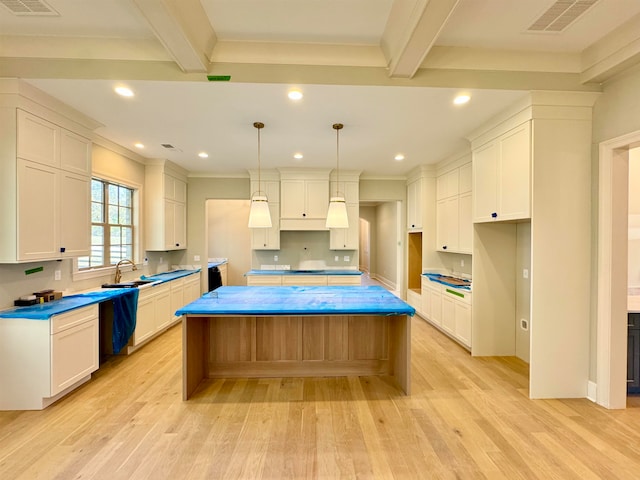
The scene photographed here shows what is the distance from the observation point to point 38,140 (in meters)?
2.75

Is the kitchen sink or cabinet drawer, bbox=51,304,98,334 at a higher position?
the kitchen sink

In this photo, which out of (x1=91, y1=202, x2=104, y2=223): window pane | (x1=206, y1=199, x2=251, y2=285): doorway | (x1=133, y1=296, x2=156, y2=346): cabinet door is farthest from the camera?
(x1=206, y1=199, x2=251, y2=285): doorway

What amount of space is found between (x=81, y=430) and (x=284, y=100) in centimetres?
325

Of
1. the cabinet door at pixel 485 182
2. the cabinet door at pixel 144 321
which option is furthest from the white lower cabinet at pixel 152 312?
the cabinet door at pixel 485 182

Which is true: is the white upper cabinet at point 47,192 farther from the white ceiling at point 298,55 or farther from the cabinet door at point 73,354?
the cabinet door at point 73,354

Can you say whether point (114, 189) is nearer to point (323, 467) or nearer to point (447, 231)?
point (323, 467)

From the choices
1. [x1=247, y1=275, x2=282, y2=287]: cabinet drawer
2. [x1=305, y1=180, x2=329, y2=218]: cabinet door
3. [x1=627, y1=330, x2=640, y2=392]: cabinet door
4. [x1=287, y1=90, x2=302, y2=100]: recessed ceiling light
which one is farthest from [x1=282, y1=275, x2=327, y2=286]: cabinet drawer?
[x1=627, y1=330, x2=640, y2=392]: cabinet door

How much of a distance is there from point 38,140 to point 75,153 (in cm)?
42

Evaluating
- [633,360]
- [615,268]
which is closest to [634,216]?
[615,268]

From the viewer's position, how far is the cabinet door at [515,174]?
111 inches

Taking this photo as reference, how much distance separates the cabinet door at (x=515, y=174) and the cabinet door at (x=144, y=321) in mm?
4532

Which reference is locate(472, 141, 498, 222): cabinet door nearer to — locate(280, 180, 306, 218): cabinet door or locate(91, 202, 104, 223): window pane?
locate(280, 180, 306, 218): cabinet door

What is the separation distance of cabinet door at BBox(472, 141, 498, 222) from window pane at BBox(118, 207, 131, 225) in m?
5.05

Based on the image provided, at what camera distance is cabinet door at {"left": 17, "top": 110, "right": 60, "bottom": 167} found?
2.60 meters
